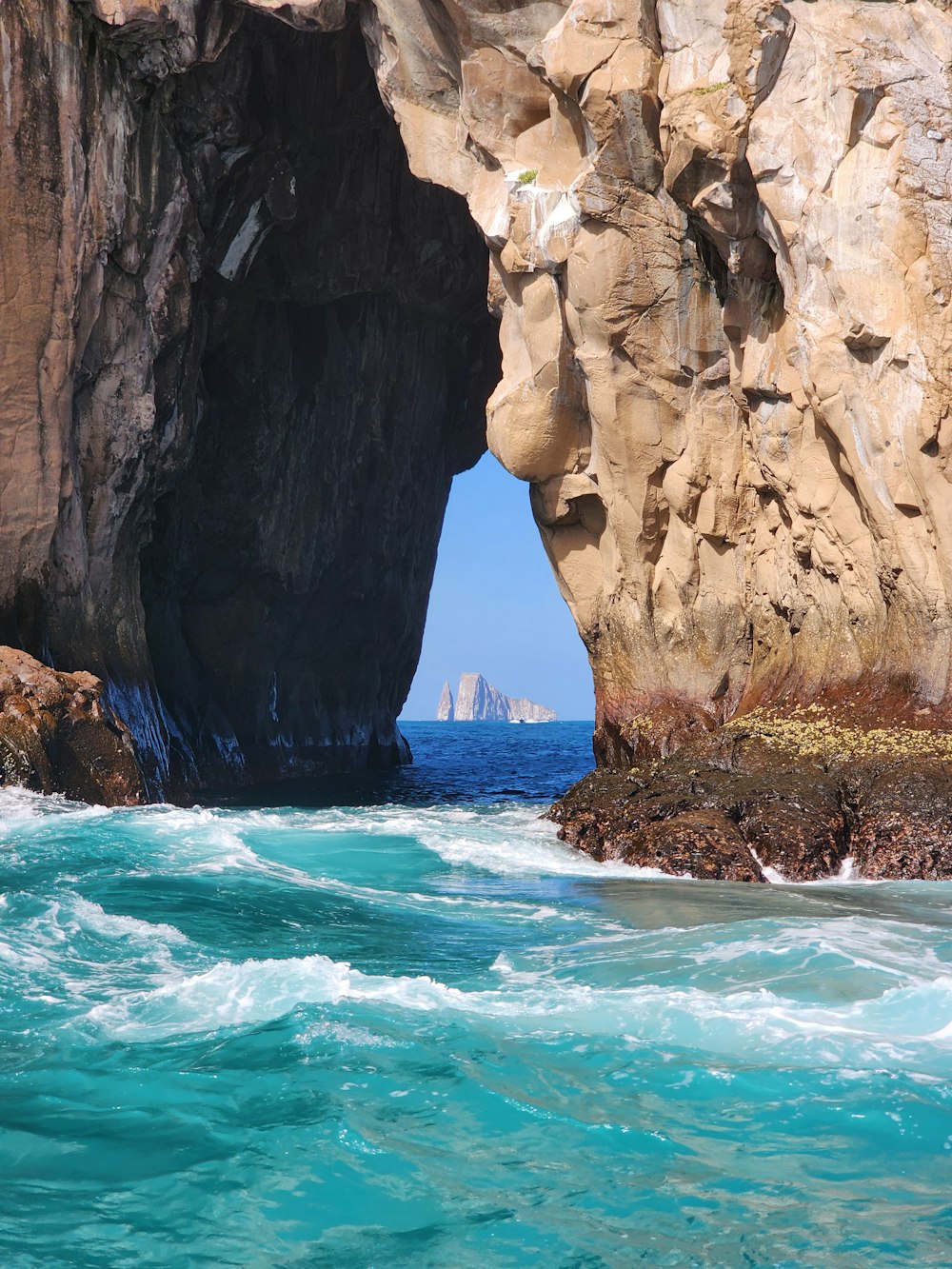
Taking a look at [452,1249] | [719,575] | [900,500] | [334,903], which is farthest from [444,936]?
[719,575]

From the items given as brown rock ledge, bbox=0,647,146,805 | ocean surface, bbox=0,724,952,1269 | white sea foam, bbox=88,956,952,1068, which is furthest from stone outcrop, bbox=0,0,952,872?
white sea foam, bbox=88,956,952,1068

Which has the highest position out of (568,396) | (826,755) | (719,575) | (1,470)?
(568,396)

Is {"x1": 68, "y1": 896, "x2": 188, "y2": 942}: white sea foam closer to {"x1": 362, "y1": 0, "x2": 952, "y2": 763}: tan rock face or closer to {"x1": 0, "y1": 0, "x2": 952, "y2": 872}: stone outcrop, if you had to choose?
{"x1": 0, "y1": 0, "x2": 952, "y2": 872}: stone outcrop

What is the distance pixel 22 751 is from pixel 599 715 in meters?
9.08

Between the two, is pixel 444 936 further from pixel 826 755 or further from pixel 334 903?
pixel 826 755

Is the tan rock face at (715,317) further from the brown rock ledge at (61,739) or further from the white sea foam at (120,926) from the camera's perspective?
the white sea foam at (120,926)

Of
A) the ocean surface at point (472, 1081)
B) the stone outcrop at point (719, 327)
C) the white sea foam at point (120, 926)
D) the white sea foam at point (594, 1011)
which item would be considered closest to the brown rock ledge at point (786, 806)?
the stone outcrop at point (719, 327)

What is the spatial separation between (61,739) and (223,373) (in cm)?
1300

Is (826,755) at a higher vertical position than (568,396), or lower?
lower

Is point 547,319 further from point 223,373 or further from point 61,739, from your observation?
point 223,373

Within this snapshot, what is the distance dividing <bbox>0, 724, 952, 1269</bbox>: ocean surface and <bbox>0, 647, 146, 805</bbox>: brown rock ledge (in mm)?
6561

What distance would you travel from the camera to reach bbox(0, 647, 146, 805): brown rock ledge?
54.0 feet

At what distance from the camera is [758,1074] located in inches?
218

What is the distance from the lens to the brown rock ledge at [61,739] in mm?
16453
